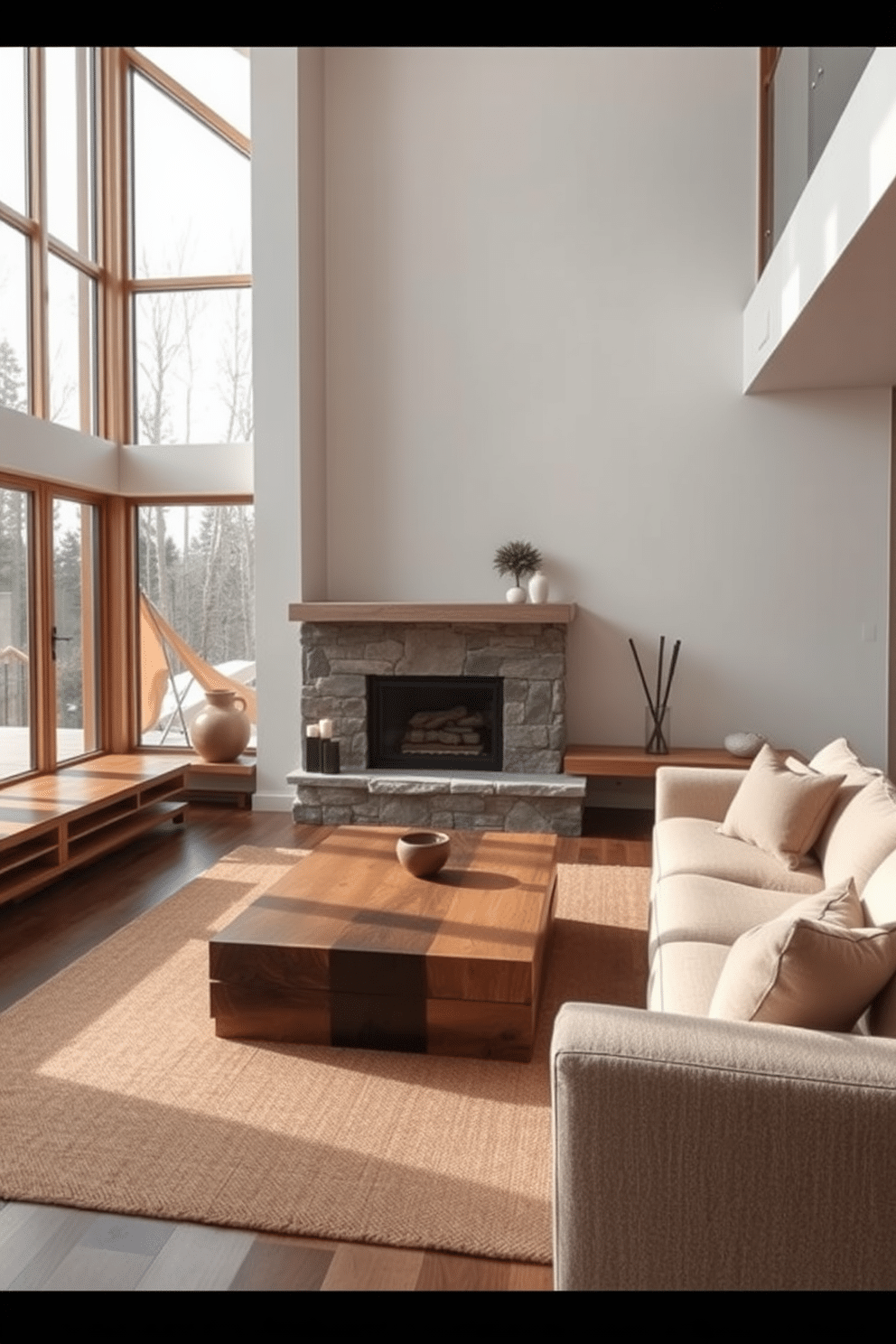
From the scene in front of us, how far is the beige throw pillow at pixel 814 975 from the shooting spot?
1.74m

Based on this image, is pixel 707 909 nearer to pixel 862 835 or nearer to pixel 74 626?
pixel 862 835

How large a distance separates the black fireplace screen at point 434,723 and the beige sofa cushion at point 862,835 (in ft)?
9.60

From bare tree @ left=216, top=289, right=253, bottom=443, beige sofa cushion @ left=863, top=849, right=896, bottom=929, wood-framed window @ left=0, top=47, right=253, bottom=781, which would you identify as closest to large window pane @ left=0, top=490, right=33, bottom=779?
wood-framed window @ left=0, top=47, right=253, bottom=781

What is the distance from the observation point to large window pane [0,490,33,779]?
5609 millimetres

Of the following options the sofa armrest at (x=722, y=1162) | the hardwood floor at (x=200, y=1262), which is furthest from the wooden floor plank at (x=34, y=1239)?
the sofa armrest at (x=722, y=1162)

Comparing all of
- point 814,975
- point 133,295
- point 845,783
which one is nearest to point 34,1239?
point 814,975

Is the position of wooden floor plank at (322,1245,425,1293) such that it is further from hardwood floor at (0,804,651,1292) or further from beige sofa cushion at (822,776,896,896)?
beige sofa cushion at (822,776,896,896)

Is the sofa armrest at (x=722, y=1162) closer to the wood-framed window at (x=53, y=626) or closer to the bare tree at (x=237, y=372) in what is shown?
the wood-framed window at (x=53, y=626)

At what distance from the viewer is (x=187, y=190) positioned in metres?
6.59

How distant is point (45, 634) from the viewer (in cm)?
593

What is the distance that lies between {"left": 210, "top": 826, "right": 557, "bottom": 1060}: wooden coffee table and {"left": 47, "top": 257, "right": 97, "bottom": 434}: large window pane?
13.5 ft

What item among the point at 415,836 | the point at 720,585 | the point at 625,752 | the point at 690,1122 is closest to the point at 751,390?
the point at 720,585

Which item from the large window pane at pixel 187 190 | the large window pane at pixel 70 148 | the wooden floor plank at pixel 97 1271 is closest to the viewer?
the wooden floor plank at pixel 97 1271

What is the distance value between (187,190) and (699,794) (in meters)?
5.08
